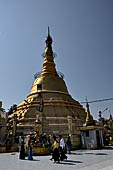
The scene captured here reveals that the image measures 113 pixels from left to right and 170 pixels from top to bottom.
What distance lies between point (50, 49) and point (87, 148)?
27.5m

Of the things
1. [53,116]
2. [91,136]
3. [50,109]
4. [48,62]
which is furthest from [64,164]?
[48,62]

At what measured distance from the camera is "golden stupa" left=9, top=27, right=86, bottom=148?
21359 mm

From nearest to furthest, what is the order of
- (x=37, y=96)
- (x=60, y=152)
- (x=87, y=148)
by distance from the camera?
(x=60, y=152) < (x=87, y=148) < (x=37, y=96)

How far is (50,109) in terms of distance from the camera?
26.5 meters

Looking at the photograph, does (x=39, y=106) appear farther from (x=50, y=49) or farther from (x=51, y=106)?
(x=50, y=49)

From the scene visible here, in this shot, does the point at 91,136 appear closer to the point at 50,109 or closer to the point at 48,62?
the point at 50,109

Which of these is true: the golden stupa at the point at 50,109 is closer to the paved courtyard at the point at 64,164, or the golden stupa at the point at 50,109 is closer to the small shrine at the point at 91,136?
the small shrine at the point at 91,136

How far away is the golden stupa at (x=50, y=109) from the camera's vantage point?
70.1ft

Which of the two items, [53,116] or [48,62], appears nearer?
[53,116]

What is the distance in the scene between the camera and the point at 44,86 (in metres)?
31.9

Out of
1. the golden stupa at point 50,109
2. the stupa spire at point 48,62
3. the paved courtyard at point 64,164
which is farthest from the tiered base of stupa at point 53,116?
the paved courtyard at point 64,164

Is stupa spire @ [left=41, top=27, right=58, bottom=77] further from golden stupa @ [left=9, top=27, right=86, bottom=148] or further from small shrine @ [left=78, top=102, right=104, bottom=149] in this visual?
small shrine @ [left=78, top=102, right=104, bottom=149]

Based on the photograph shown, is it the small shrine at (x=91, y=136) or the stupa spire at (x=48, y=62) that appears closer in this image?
the small shrine at (x=91, y=136)

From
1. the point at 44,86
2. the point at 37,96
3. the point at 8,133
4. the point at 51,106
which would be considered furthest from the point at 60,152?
the point at 44,86
